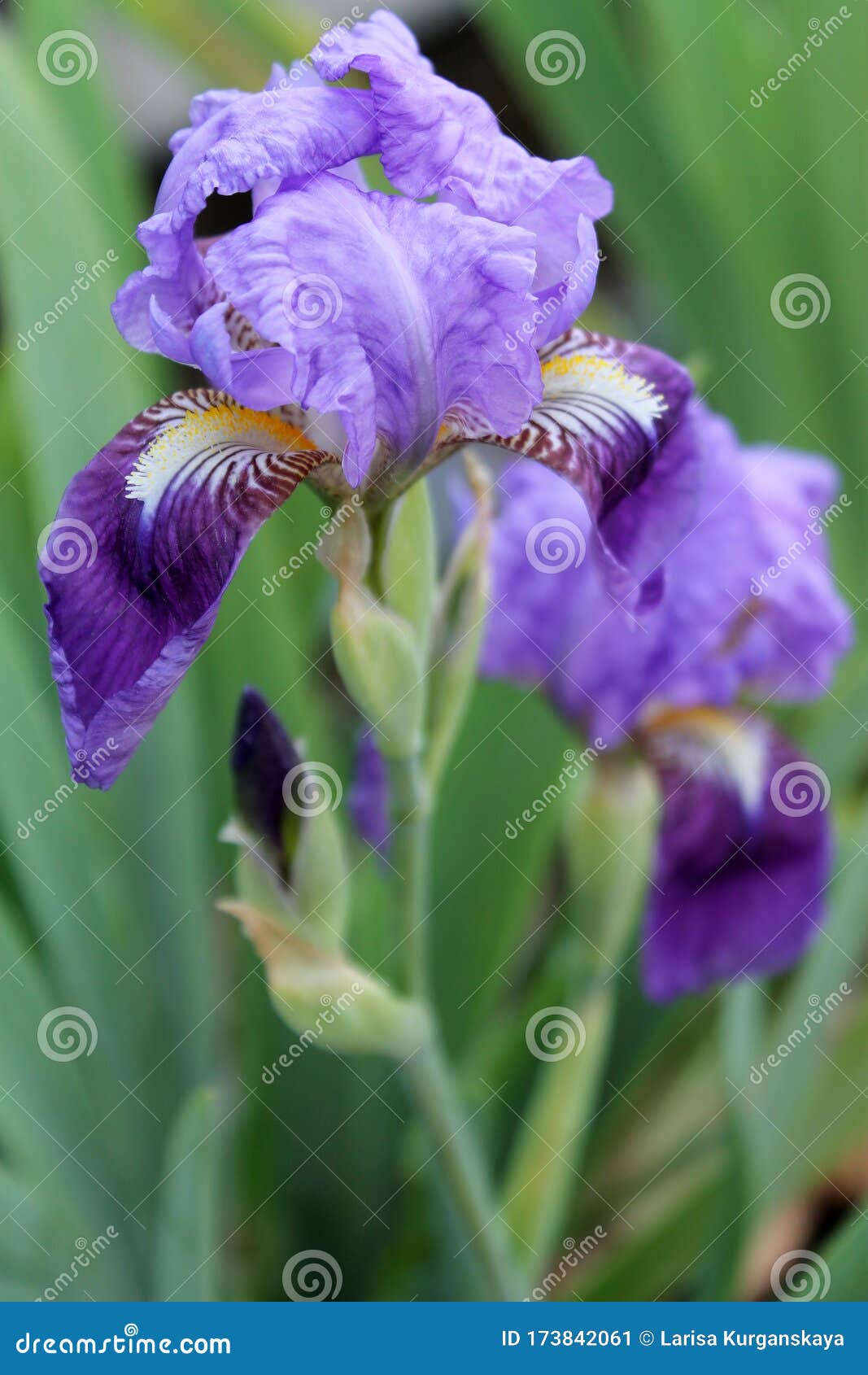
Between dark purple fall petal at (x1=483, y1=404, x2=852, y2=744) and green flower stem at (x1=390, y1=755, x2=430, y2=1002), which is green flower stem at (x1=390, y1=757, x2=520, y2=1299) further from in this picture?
dark purple fall petal at (x1=483, y1=404, x2=852, y2=744)

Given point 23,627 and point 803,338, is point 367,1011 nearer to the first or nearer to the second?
point 23,627

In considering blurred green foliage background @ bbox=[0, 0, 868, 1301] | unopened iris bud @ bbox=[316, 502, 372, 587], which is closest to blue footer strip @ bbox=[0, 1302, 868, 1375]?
blurred green foliage background @ bbox=[0, 0, 868, 1301]

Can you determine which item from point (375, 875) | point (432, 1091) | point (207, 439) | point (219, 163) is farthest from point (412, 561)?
point (375, 875)

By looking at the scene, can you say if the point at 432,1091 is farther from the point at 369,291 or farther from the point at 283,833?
Result: the point at 369,291

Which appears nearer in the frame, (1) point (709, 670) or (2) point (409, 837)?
(2) point (409, 837)

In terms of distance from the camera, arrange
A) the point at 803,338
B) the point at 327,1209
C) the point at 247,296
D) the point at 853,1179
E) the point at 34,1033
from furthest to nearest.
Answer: the point at 803,338 → the point at 853,1179 → the point at 327,1209 → the point at 34,1033 → the point at 247,296

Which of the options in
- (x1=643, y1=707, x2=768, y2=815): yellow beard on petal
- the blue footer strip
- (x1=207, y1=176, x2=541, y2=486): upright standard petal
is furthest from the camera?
(x1=643, y1=707, x2=768, y2=815): yellow beard on petal

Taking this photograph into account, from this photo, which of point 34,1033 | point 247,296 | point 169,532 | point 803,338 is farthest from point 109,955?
point 803,338
